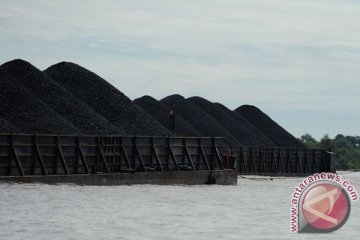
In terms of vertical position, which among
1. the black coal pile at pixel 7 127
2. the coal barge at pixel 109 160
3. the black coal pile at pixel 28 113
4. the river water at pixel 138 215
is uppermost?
the black coal pile at pixel 28 113

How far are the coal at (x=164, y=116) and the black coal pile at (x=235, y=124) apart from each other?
9.93 m

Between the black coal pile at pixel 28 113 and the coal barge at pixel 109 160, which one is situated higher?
the black coal pile at pixel 28 113

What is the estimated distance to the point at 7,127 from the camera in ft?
189

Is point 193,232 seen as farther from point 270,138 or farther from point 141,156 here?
point 270,138

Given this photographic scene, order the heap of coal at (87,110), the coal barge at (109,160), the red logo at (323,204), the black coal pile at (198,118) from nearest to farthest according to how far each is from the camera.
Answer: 1. the red logo at (323,204)
2. the coal barge at (109,160)
3. the heap of coal at (87,110)
4. the black coal pile at (198,118)

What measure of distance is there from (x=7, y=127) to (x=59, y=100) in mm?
14570

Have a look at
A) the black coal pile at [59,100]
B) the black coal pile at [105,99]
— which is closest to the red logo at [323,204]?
the black coal pile at [59,100]

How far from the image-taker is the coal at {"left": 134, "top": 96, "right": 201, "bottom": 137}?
3853 inches

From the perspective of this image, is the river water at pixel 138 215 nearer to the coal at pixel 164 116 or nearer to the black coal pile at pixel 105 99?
the black coal pile at pixel 105 99

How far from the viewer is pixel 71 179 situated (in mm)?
50750

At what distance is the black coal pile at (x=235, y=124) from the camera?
11281 centimetres

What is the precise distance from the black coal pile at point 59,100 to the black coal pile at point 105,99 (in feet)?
14.4

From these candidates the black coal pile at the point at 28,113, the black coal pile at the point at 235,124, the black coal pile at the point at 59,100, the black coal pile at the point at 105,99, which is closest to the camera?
the black coal pile at the point at 28,113

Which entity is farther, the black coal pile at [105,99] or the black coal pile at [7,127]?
the black coal pile at [105,99]
